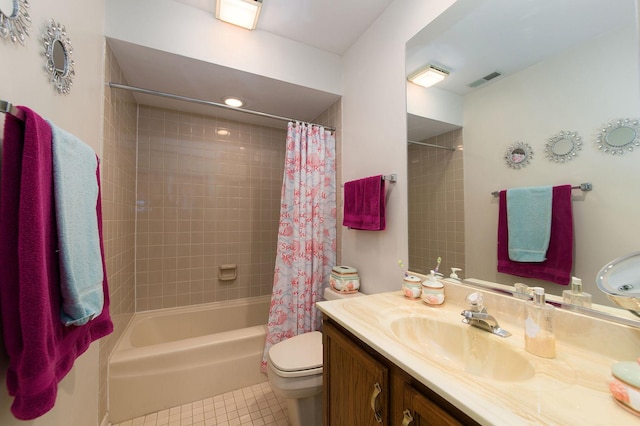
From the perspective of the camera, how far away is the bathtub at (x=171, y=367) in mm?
1507

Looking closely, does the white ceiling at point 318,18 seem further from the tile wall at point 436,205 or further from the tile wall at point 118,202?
the tile wall at point 436,205

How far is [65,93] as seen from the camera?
0.98 meters

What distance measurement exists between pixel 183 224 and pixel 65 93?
60.7 inches

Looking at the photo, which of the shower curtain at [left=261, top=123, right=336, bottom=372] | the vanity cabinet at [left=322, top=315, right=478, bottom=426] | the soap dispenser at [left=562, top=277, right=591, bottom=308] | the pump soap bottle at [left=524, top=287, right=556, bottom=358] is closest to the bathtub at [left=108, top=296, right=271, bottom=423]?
the shower curtain at [left=261, top=123, right=336, bottom=372]

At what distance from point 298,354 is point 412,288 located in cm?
75

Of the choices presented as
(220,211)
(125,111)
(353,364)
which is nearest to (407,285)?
(353,364)

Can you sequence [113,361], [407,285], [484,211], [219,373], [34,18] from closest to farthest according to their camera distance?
1. [34,18]
2. [484,211]
3. [407,285]
4. [113,361]
5. [219,373]

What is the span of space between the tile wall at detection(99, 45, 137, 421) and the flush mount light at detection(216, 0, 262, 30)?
0.70 meters

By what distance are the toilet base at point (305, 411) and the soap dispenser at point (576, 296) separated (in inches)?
48.3

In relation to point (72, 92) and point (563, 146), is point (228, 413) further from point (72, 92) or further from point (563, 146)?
point (563, 146)

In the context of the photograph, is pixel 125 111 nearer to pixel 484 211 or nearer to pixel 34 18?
pixel 34 18

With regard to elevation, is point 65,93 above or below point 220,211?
above

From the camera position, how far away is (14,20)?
70cm

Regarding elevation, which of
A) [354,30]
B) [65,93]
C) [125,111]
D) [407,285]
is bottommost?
[407,285]
